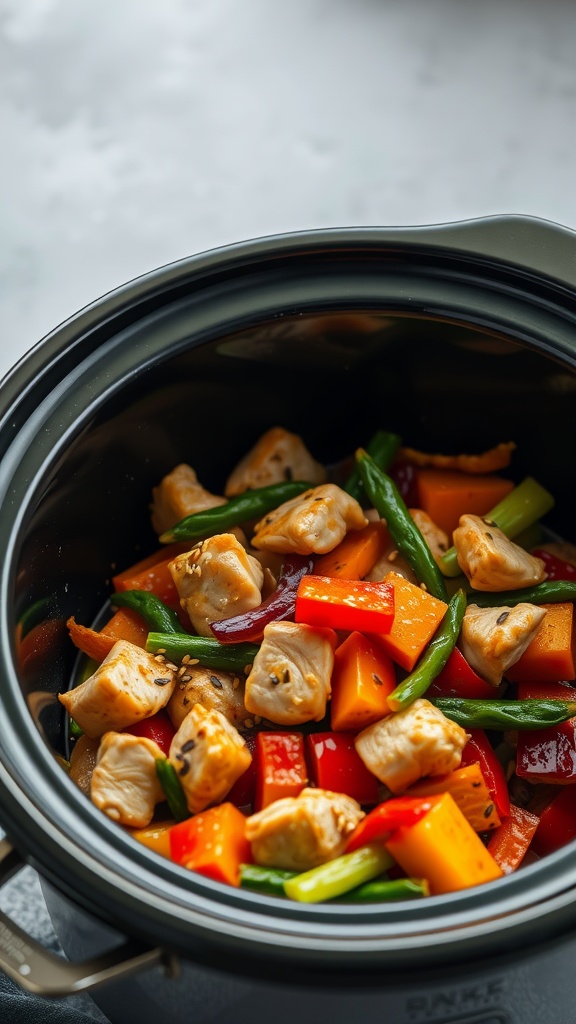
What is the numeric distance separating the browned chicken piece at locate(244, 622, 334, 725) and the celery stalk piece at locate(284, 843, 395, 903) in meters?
0.29

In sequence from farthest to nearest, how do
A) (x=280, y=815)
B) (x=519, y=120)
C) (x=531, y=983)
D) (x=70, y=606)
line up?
(x=519, y=120) → (x=70, y=606) → (x=280, y=815) → (x=531, y=983)

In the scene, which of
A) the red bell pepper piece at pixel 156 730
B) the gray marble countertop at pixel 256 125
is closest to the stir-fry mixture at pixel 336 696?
the red bell pepper piece at pixel 156 730

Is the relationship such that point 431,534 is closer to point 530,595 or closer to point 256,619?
point 530,595

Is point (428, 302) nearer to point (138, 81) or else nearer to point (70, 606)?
point (70, 606)

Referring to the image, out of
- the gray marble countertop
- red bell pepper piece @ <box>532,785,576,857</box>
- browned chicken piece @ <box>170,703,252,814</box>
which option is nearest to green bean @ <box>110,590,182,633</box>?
browned chicken piece @ <box>170,703,252,814</box>

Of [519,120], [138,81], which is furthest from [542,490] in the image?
[138,81]

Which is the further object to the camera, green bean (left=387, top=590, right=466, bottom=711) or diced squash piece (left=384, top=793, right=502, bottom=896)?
green bean (left=387, top=590, right=466, bottom=711)

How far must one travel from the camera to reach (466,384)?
2.46 metres

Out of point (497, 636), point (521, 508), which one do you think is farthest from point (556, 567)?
point (497, 636)

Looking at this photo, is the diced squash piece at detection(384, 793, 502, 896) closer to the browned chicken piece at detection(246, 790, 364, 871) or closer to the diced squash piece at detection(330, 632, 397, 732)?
the browned chicken piece at detection(246, 790, 364, 871)

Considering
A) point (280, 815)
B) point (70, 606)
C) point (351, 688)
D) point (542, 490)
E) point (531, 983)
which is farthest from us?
point (542, 490)

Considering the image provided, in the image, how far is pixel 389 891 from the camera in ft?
5.49

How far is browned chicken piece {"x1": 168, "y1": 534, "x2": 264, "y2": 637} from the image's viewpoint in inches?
82.4

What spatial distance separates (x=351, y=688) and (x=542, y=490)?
2.69 feet
